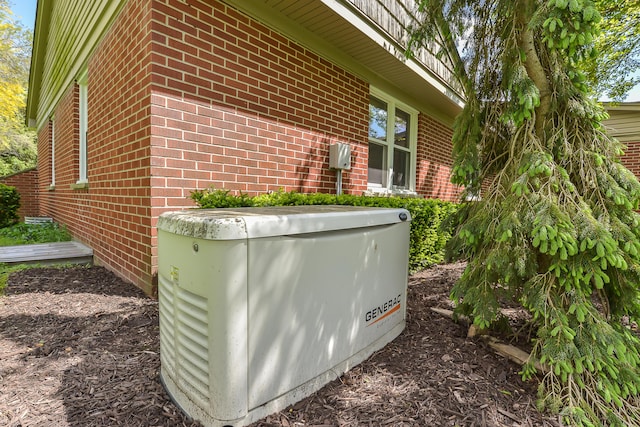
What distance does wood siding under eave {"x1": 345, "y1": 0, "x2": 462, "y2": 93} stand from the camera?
4.17m

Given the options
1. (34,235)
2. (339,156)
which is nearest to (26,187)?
(34,235)

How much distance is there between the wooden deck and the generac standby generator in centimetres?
382

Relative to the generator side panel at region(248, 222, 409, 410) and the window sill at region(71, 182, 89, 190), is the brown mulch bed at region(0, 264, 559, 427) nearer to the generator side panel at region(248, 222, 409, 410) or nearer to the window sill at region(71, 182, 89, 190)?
the generator side panel at region(248, 222, 409, 410)

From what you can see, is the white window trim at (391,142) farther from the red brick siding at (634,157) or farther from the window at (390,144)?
the red brick siding at (634,157)

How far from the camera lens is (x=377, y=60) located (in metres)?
5.05

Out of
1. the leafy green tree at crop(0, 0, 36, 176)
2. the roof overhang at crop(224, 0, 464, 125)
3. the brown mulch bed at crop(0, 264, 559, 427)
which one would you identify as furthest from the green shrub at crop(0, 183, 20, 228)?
the roof overhang at crop(224, 0, 464, 125)

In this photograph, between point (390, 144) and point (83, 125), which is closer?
point (83, 125)

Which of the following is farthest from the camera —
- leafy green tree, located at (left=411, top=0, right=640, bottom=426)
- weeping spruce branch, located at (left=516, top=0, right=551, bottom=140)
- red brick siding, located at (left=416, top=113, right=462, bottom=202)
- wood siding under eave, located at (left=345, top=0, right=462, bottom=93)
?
red brick siding, located at (left=416, top=113, right=462, bottom=202)

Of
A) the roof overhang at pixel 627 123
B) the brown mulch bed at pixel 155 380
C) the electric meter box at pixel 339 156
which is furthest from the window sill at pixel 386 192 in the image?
the roof overhang at pixel 627 123

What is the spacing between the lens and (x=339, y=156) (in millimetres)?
4723

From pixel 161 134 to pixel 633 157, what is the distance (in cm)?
1348

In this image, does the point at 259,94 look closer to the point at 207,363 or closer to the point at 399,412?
the point at 207,363

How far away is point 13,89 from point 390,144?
1440cm

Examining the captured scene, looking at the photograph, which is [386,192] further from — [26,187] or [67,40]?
[26,187]
